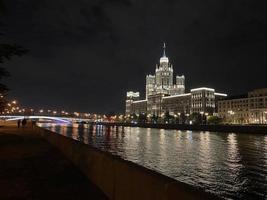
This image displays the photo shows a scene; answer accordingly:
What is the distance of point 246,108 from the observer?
157m

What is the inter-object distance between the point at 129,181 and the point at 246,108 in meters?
161

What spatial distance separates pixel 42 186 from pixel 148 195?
487 centimetres

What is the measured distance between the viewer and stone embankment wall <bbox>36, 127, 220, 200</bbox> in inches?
193

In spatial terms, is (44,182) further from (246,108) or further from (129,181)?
(246,108)

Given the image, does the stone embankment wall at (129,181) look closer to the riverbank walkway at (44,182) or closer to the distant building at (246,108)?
the riverbank walkway at (44,182)

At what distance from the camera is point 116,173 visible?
7.59m

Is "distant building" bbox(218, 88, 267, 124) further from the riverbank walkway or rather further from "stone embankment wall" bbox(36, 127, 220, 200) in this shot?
"stone embankment wall" bbox(36, 127, 220, 200)

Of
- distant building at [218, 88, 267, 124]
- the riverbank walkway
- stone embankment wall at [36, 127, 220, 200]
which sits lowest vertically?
the riverbank walkway

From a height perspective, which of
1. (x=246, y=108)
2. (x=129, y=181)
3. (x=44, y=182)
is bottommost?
(x=44, y=182)

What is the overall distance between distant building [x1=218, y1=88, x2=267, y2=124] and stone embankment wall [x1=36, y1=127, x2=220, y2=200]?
14553cm

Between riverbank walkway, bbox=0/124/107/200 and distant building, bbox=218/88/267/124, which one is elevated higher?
distant building, bbox=218/88/267/124

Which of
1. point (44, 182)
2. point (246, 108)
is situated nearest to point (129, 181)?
point (44, 182)

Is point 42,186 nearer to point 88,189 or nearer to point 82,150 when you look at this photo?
point 88,189

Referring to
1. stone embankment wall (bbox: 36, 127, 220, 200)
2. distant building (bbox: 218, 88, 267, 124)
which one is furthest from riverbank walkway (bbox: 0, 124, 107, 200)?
distant building (bbox: 218, 88, 267, 124)
